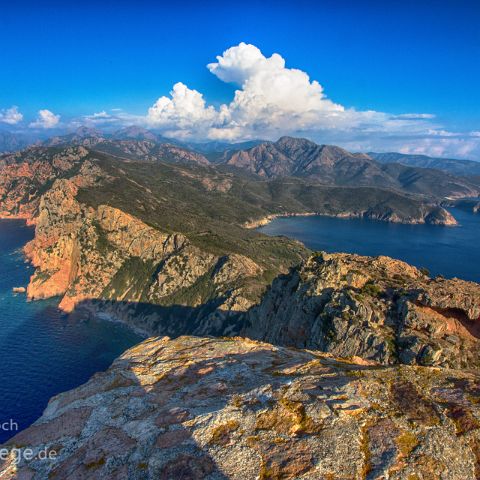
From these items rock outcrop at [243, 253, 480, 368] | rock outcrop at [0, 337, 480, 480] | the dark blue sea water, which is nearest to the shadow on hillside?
the dark blue sea water

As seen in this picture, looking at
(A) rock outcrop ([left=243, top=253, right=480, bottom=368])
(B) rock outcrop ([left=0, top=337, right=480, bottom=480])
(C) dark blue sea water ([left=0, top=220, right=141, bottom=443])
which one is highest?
(B) rock outcrop ([left=0, top=337, right=480, bottom=480])

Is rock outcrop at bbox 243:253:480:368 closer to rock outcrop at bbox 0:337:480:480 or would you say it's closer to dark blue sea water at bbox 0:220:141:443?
rock outcrop at bbox 0:337:480:480

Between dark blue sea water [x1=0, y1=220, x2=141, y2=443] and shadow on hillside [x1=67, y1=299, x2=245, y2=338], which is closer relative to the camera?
dark blue sea water [x1=0, y1=220, x2=141, y2=443]

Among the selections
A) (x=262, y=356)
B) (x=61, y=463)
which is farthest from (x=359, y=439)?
(x=61, y=463)

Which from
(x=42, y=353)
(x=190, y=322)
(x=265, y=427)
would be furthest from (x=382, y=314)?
(x=42, y=353)

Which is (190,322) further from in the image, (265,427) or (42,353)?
(265,427)

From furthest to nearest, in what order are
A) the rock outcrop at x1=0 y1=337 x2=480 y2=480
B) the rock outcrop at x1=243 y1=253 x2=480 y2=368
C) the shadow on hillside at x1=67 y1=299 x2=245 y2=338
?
the shadow on hillside at x1=67 y1=299 x2=245 y2=338, the rock outcrop at x1=243 y1=253 x2=480 y2=368, the rock outcrop at x1=0 y1=337 x2=480 y2=480

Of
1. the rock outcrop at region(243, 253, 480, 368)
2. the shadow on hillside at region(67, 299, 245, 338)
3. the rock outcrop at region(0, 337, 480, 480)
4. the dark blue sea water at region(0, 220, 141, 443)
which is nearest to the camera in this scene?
the rock outcrop at region(0, 337, 480, 480)
